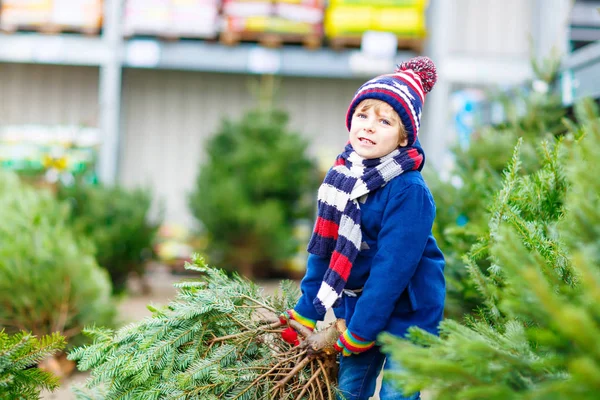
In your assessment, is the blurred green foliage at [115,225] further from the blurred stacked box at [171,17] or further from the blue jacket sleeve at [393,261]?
the blue jacket sleeve at [393,261]

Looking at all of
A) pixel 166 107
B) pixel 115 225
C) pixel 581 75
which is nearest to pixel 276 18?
pixel 166 107

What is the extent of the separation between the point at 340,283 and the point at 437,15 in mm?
5872

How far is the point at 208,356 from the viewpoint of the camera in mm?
1798

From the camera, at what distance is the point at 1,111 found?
25.3 ft

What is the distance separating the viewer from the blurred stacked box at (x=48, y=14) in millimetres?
6652

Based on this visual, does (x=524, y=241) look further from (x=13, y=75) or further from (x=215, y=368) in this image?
(x=13, y=75)

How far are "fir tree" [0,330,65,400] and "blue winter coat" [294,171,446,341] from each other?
0.77 meters

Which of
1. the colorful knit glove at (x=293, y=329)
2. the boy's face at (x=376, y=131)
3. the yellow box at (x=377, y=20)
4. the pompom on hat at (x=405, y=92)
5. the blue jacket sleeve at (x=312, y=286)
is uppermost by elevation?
the yellow box at (x=377, y=20)

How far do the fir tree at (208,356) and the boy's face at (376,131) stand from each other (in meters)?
0.56

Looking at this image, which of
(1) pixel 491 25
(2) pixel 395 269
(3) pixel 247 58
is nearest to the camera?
(2) pixel 395 269

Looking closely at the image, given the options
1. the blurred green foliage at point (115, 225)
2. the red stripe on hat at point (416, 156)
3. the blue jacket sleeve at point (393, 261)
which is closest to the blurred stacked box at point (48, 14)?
the blurred green foliage at point (115, 225)

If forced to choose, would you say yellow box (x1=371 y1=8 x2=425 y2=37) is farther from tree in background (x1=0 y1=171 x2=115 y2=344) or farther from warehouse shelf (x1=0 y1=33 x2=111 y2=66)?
tree in background (x1=0 y1=171 x2=115 y2=344)

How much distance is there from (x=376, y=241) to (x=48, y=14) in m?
6.12

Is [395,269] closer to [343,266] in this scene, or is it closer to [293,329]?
[343,266]
